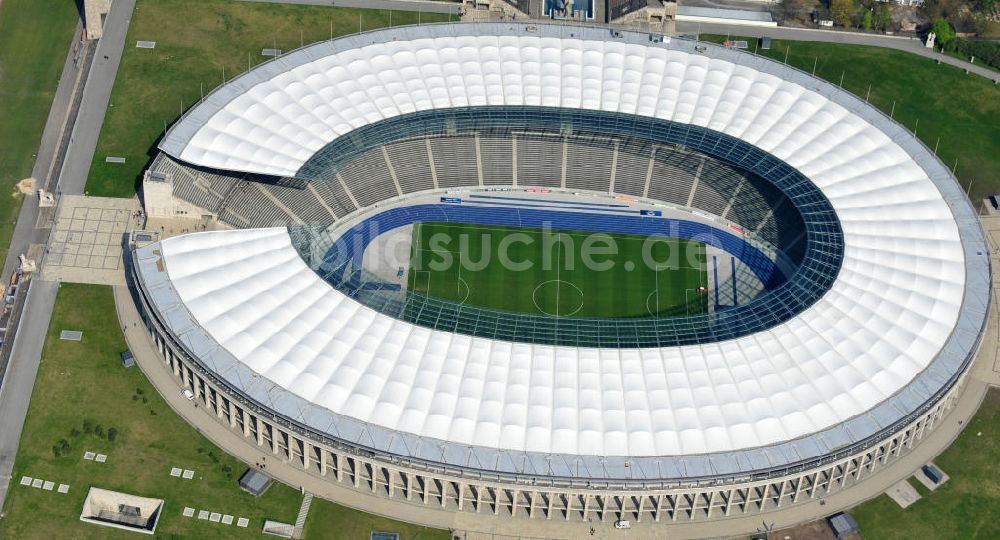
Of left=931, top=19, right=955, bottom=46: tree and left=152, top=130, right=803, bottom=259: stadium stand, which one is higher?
left=931, top=19, right=955, bottom=46: tree

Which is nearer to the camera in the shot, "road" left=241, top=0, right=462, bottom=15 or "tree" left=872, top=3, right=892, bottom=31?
"road" left=241, top=0, right=462, bottom=15

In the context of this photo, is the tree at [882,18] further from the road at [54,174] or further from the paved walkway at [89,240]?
the paved walkway at [89,240]

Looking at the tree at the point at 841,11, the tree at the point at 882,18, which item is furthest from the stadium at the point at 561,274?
the tree at the point at 882,18

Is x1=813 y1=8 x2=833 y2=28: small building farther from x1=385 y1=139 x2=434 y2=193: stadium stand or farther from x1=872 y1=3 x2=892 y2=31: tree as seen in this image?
x1=385 y1=139 x2=434 y2=193: stadium stand

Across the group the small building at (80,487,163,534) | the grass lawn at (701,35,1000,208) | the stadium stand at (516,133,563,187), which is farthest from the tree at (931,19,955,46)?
the small building at (80,487,163,534)

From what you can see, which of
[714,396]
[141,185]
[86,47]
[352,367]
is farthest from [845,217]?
[86,47]

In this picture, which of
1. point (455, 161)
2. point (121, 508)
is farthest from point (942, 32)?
point (121, 508)
